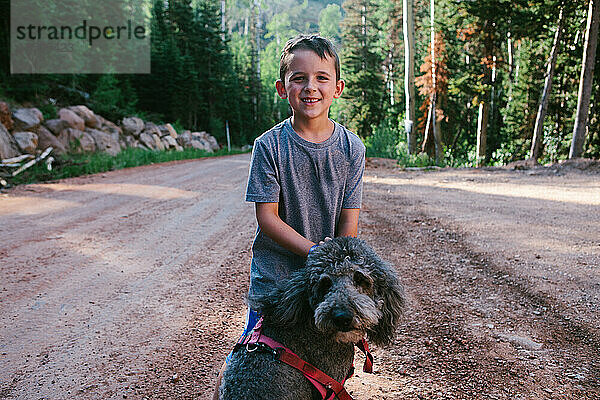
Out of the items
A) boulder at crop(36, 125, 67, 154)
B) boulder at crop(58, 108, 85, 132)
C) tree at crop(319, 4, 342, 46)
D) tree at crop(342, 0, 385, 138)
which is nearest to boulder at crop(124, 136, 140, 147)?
boulder at crop(58, 108, 85, 132)

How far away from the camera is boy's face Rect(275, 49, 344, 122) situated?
2.00m

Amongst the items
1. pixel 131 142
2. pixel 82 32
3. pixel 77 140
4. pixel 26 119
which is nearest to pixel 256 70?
pixel 82 32

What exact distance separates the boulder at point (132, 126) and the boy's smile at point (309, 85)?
25452 mm

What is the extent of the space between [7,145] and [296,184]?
50.8 ft

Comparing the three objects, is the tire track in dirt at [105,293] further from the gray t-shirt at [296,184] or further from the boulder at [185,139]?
the boulder at [185,139]

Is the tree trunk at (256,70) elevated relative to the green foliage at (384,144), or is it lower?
elevated

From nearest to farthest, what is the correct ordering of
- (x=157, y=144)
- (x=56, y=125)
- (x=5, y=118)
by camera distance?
(x=5, y=118), (x=56, y=125), (x=157, y=144)

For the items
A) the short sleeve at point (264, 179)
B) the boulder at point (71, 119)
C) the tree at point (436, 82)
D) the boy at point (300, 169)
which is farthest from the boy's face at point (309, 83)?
the boulder at point (71, 119)

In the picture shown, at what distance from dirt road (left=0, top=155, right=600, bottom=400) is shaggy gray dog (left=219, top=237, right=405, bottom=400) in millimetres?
1102

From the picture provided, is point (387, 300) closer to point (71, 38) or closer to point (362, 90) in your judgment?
point (71, 38)

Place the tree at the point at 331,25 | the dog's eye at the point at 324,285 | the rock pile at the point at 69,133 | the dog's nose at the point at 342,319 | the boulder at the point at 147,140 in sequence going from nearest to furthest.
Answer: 1. the dog's nose at the point at 342,319
2. the dog's eye at the point at 324,285
3. the rock pile at the point at 69,133
4. the boulder at the point at 147,140
5. the tree at the point at 331,25

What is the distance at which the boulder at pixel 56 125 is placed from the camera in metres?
18.0

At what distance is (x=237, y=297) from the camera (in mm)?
4227

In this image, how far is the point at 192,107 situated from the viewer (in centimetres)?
3953
